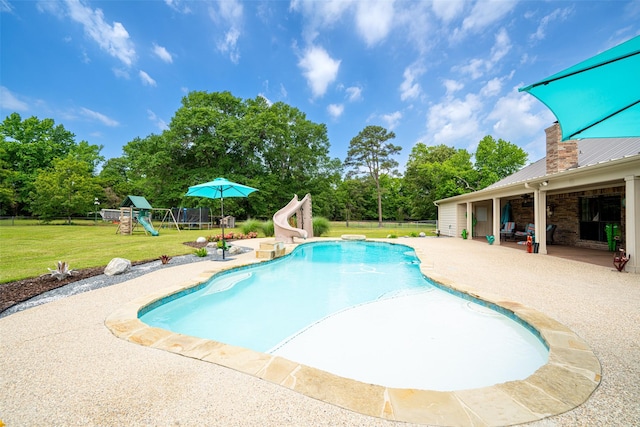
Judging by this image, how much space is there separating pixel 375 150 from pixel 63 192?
2811cm

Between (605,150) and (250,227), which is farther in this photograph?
(250,227)

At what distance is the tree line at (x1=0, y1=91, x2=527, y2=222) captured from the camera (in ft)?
71.6

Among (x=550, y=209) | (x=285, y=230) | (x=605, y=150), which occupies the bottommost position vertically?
(x=285, y=230)

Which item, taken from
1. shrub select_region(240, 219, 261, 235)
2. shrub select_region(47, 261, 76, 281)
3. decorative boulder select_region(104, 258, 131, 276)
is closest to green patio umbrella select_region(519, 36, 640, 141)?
decorative boulder select_region(104, 258, 131, 276)

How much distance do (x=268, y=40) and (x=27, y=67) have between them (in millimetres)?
16878

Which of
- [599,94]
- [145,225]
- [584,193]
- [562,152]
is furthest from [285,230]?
[584,193]

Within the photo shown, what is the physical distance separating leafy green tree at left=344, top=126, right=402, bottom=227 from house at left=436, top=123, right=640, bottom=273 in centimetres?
1426

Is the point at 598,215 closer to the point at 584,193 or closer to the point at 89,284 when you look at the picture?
the point at 584,193

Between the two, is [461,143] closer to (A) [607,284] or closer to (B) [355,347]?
(A) [607,284]

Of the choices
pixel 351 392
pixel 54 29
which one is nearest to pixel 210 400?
pixel 351 392

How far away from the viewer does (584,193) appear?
9086 mm

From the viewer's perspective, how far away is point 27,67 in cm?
1728

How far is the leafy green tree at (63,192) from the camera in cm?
2142

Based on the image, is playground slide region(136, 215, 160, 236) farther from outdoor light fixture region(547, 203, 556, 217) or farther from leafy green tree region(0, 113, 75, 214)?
leafy green tree region(0, 113, 75, 214)
